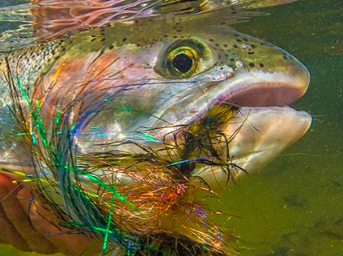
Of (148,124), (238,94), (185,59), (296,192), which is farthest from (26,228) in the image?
(296,192)

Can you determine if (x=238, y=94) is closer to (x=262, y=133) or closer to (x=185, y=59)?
(x=262, y=133)

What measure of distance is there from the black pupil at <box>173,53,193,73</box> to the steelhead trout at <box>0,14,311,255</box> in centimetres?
1

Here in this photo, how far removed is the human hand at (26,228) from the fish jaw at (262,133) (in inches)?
52.6

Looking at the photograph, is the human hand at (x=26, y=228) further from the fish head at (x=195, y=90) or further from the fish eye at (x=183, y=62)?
the fish eye at (x=183, y=62)

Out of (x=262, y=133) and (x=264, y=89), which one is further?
(x=264, y=89)

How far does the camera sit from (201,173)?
239 centimetres

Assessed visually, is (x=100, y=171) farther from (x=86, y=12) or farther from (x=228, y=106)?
(x=86, y=12)

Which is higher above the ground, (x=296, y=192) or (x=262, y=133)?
(x=262, y=133)

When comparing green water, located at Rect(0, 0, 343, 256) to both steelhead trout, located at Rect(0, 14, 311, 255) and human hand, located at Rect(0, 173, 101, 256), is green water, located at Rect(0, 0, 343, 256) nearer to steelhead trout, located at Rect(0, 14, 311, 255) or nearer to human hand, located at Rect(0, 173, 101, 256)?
steelhead trout, located at Rect(0, 14, 311, 255)

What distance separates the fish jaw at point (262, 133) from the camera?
9.97 feet

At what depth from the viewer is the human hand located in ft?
10.7

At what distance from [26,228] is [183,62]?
195 cm

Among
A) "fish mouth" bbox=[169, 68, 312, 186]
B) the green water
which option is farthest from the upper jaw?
the green water

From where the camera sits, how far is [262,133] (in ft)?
10.2
